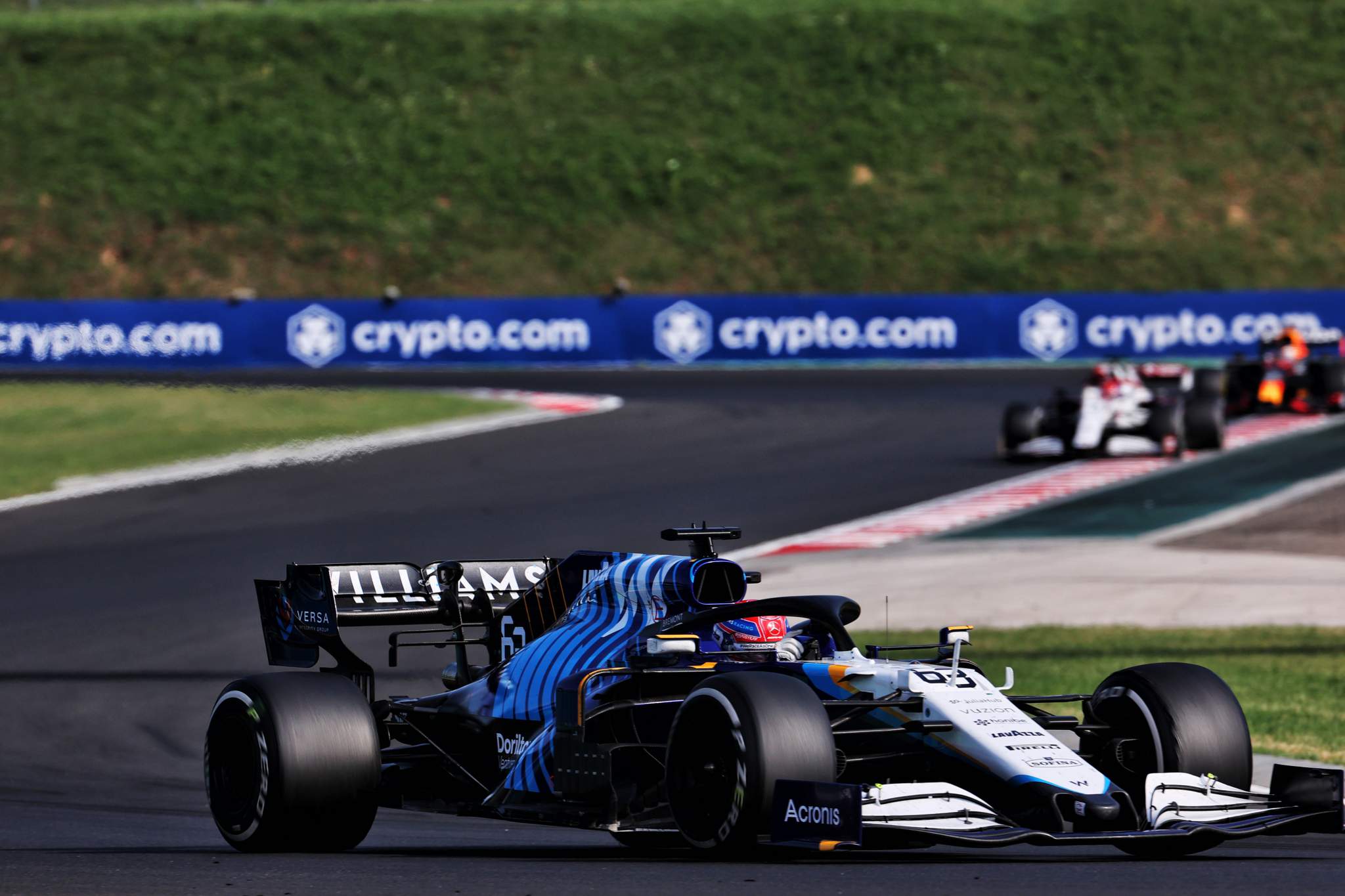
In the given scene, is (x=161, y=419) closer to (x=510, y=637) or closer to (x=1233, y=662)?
(x=1233, y=662)

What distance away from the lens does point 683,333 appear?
44.5 metres

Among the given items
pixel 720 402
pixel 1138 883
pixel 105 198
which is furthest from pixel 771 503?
pixel 105 198

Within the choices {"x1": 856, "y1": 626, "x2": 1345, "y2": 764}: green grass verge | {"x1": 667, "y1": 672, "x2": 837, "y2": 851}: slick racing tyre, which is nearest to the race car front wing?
{"x1": 667, "y1": 672, "x2": 837, "y2": 851}: slick racing tyre

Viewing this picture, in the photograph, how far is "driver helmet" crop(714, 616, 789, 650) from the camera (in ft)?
28.2

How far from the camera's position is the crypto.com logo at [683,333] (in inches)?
1752

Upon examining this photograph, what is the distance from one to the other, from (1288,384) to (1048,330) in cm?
1061

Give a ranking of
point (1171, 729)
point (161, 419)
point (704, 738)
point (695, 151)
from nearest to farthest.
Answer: point (704, 738)
point (1171, 729)
point (161, 419)
point (695, 151)

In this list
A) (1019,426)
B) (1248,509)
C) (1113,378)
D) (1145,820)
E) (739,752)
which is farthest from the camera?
(1113,378)

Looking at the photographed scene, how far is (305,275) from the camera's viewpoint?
55.2 meters

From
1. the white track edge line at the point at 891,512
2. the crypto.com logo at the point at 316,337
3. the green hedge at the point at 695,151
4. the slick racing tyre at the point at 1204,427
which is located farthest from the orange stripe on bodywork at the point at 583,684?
the green hedge at the point at 695,151

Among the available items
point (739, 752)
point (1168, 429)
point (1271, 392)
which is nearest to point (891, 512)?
point (1168, 429)

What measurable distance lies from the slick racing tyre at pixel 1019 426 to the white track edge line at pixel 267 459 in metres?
A: 7.89

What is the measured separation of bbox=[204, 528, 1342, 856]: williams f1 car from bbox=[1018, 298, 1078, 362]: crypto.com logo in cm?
3500

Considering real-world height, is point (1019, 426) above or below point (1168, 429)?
above
